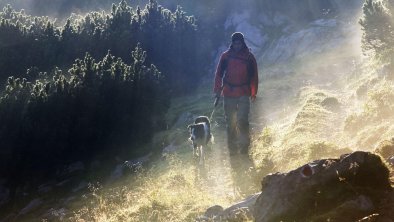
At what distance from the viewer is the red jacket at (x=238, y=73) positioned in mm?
11533

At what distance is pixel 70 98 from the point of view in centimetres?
2814

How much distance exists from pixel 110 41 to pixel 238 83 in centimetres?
→ 3248

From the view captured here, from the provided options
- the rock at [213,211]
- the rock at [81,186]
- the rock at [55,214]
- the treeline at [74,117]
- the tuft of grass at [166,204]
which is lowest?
the rock at [213,211]

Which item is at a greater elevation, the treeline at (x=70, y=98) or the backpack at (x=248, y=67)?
the treeline at (x=70, y=98)

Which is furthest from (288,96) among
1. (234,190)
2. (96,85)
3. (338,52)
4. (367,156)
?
(367,156)

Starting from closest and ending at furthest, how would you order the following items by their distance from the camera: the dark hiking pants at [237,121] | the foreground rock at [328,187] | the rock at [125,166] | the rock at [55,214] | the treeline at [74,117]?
the foreground rock at [328,187] → the dark hiking pants at [237,121] → the rock at [55,214] → the rock at [125,166] → the treeline at [74,117]

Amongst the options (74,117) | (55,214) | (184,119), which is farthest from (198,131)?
(184,119)

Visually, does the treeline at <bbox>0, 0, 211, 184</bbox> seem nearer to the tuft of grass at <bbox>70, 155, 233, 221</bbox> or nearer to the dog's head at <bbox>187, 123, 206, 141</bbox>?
the dog's head at <bbox>187, 123, 206, 141</bbox>

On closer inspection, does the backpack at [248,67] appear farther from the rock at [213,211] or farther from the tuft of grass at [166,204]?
the rock at [213,211]

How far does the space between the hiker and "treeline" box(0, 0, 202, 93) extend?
29.1m

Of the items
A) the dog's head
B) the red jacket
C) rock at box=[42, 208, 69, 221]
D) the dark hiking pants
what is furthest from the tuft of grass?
rock at box=[42, 208, 69, 221]

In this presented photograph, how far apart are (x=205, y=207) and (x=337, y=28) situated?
48284 millimetres

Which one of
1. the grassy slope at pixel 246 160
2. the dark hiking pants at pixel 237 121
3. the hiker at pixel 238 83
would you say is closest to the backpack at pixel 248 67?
the hiker at pixel 238 83

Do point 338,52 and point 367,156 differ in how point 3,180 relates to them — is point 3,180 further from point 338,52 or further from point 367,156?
point 338,52
